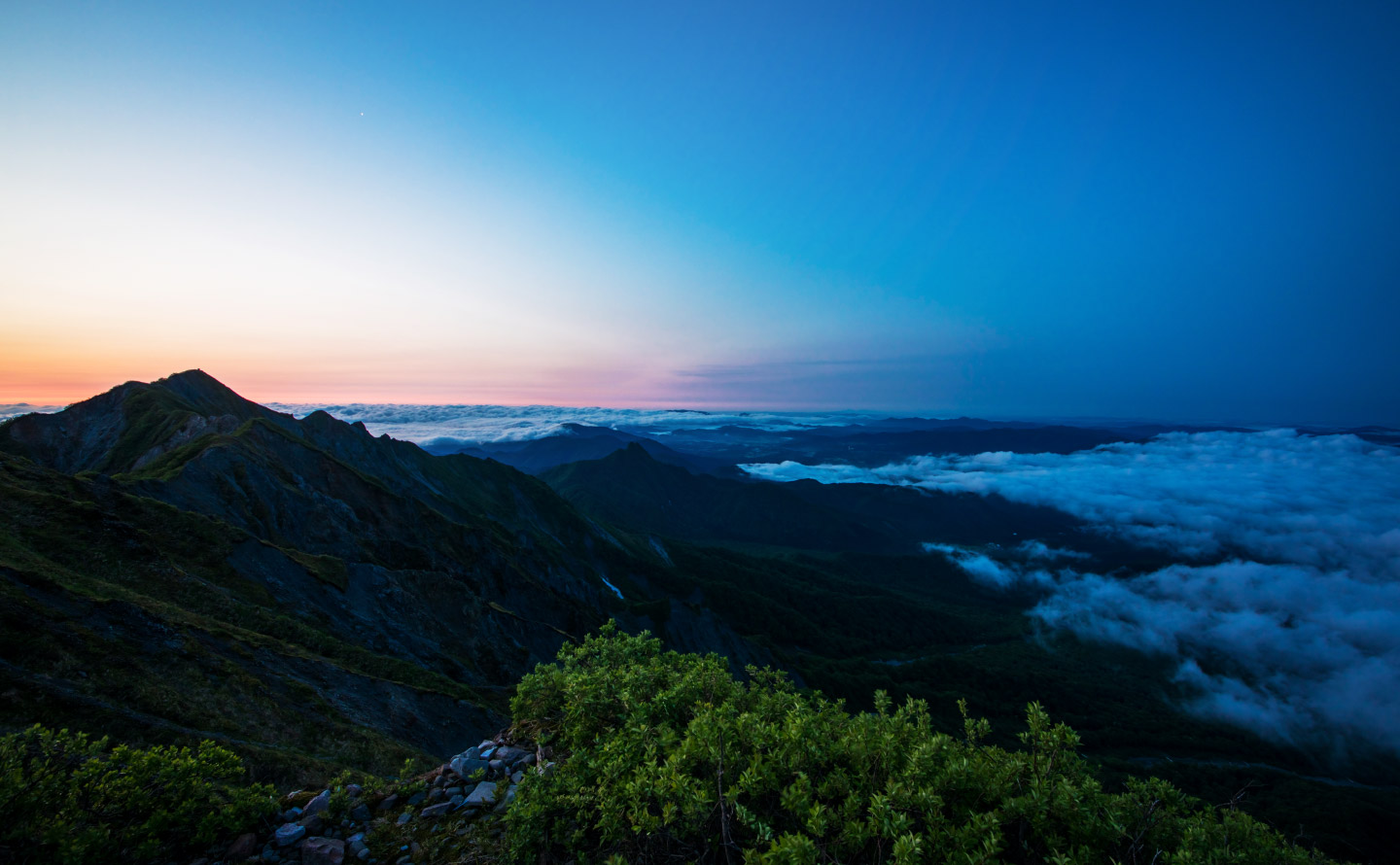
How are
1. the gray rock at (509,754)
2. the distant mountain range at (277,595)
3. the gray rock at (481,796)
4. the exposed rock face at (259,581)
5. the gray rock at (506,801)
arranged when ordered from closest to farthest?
the gray rock at (506,801) < the gray rock at (481,796) < the gray rock at (509,754) < the distant mountain range at (277,595) < the exposed rock face at (259,581)

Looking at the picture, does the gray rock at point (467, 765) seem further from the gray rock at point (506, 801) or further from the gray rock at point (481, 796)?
the gray rock at point (506, 801)

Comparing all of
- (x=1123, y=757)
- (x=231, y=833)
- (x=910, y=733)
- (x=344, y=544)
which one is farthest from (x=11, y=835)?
(x=1123, y=757)

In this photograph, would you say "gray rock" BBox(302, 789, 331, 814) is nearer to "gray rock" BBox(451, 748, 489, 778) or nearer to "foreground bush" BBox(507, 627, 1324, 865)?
"gray rock" BBox(451, 748, 489, 778)

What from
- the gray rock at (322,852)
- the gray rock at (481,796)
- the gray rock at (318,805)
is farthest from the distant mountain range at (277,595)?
the gray rock at (481,796)

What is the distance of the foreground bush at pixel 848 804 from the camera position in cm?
623

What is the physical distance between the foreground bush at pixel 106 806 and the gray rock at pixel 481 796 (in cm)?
336

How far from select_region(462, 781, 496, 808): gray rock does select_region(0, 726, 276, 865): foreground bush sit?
3.36 m

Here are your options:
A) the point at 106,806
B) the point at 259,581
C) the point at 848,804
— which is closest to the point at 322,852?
the point at 106,806

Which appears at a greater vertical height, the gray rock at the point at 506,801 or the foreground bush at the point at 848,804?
the foreground bush at the point at 848,804

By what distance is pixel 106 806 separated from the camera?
7559 mm

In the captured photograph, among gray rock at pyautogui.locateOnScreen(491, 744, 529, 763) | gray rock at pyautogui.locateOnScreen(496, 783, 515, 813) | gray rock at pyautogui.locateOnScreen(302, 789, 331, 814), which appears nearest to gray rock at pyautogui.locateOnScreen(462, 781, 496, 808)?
gray rock at pyautogui.locateOnScreen(496, 783, 515, 813)

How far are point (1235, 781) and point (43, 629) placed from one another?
219 m

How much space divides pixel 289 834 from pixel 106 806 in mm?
2546

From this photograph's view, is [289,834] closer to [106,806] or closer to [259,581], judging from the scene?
[106,806]
